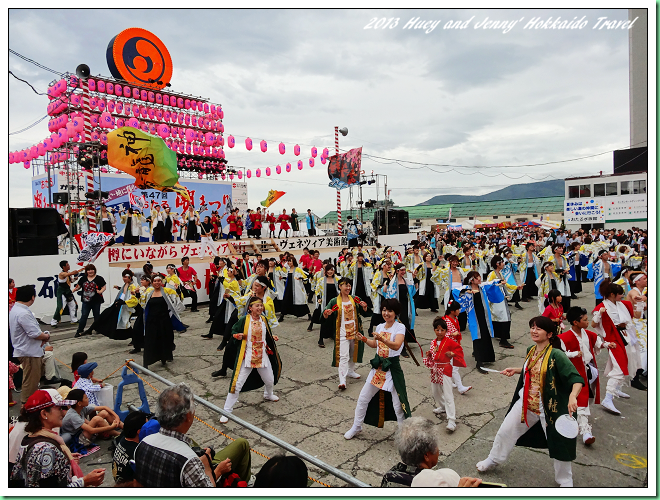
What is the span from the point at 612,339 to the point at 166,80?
3408 cm

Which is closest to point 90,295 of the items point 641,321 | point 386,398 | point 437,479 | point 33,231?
point 33,231

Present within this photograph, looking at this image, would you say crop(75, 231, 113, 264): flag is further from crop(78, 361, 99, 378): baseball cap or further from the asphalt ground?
crop(78, 361, 99, 378): baseball cap

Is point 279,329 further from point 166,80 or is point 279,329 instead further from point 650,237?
point 166,80

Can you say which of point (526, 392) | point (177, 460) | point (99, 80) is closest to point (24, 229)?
point (177, 460)

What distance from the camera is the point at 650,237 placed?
11.3 ft

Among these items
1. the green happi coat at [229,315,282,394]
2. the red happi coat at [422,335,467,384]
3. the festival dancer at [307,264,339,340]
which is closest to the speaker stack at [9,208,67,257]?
the festival dancer at [307,264,339,340]

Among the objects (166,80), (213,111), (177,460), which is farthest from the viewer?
(213,111)

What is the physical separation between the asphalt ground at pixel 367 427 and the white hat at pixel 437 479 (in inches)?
68.0

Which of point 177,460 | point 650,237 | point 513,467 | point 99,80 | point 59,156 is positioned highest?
point 99,80

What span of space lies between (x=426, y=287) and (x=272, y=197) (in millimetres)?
11477

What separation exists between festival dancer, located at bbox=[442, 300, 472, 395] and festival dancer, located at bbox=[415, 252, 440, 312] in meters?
5.33

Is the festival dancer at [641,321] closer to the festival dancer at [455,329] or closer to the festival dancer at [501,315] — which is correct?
the festival dancer at [501,315]

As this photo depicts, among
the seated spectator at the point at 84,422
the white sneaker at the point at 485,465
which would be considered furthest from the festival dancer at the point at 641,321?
the seated spectator at the point at 84,422

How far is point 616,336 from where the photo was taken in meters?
5.05
